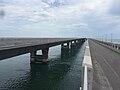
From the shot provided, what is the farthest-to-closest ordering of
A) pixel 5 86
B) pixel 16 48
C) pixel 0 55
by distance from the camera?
pixel 5 86, pixel 16 48, pixel 0 55

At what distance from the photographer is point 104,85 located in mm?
14836

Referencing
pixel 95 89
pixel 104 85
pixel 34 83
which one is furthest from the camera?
pixel 34 83

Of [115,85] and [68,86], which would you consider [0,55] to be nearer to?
[68,86]

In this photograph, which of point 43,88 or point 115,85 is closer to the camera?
point 115,85

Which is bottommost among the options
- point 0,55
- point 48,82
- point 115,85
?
point 48,82

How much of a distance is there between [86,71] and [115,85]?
6891 millimetres

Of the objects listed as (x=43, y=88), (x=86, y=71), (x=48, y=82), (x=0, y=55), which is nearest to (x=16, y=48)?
(x=0, y=55)

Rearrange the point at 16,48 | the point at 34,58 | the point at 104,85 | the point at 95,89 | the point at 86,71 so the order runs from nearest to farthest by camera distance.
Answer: the point at 86,71 < the point at 95,89 < the point at 104,85 < the point at 16,48 < the point at 34,58

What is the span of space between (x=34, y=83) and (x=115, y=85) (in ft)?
66.3

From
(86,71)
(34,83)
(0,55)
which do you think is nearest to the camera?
(86,71)

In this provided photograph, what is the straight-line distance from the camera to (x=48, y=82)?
3438cm

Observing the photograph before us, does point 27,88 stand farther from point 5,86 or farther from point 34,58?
point 34,58

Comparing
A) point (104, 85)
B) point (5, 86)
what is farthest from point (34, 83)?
point (104, 85)

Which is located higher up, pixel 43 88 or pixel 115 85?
pixel 115 85
